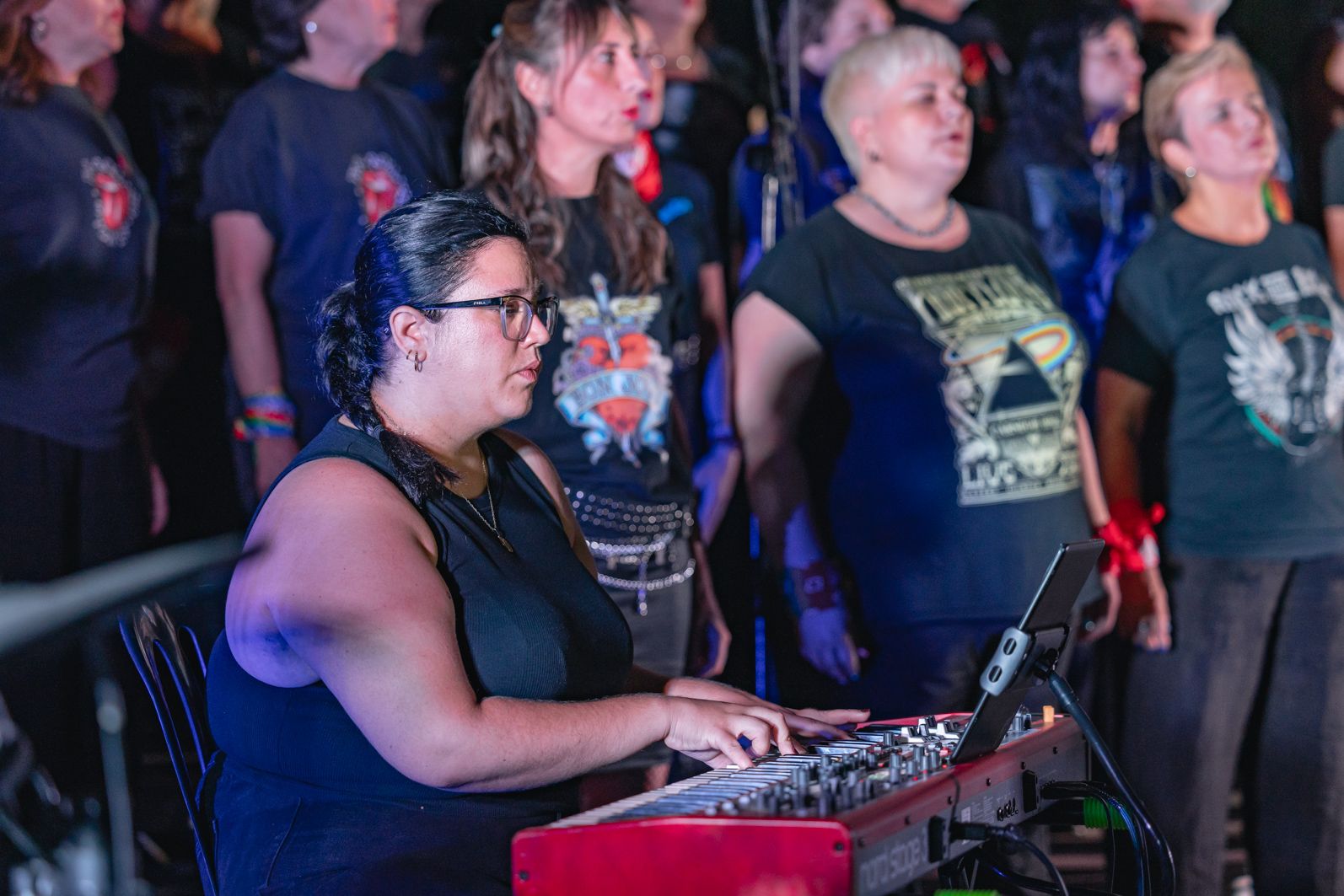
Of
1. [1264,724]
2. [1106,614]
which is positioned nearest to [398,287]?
[1106,614]

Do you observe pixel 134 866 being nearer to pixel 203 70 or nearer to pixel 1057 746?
pixel 1057 746

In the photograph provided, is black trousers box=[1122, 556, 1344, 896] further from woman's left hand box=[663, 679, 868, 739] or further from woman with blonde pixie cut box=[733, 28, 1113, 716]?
woman's left hand box=[663, 679, 868, 739]

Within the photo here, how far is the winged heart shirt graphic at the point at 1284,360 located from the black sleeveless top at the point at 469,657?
81.4 inches

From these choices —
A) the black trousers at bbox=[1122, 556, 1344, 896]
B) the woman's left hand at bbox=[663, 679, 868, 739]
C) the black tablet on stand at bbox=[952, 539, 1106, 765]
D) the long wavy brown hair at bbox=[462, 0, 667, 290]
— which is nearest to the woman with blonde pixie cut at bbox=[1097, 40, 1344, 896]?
the black trousers at bbox=[1122, 556, 1344, 896]

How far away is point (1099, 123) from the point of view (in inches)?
165

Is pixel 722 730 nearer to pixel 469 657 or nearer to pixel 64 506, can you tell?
pixel 469 657

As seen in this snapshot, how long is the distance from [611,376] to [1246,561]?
1619 millimetres

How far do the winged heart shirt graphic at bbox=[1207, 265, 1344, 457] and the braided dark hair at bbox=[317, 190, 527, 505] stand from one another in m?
2.17

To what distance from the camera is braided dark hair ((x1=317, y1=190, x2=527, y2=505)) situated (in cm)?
194

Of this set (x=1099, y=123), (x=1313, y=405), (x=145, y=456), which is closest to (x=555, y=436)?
(x=145, y=456)

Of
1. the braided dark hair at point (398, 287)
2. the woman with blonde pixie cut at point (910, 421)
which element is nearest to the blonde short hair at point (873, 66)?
the woman with blonde pixie cut at point (910, 421)

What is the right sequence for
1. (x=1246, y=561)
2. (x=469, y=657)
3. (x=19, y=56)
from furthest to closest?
1. (x=1246, y=561)
2. (x=19, y=56)
3. (x=469, y=657)

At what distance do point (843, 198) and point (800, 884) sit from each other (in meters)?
2.15

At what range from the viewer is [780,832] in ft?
4.68
